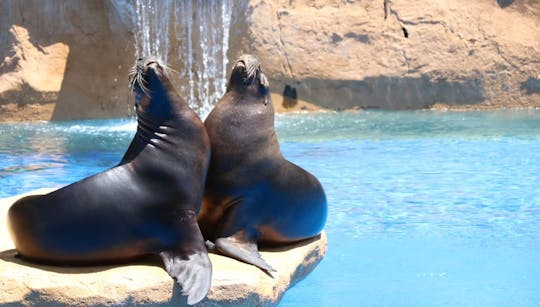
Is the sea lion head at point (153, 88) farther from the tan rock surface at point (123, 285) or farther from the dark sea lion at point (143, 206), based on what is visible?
the tan rock surface at point (123, 285)

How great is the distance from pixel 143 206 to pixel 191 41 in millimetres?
9177

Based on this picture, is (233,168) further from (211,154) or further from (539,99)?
(539,99)

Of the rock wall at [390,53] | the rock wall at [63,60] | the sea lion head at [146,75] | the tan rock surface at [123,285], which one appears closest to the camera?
the tan rock surface at [123,285]

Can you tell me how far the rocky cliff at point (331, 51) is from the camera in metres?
12.0

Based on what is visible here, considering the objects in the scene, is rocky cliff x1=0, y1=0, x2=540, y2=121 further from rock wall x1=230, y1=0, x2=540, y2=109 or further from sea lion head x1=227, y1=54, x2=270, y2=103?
sea lion head x1=227, y1=54, x2=270, y2=103

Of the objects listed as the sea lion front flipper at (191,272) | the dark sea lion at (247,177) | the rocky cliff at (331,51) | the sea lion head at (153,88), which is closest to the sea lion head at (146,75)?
the sea lion head at (153,88)

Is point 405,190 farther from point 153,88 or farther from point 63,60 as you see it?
point 63,60

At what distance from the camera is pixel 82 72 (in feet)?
39.7

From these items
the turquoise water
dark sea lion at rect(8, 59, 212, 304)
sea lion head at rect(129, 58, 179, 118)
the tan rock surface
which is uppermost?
sea lion head at rect(129, 58, 179, 118)

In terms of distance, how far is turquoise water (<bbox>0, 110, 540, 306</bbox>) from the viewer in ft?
13.6

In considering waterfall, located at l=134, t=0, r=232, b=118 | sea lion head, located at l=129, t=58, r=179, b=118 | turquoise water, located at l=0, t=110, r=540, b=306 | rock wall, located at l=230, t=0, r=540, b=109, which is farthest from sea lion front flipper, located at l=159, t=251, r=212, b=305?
rock wall, located at l=230, t=0, r=540, b=109

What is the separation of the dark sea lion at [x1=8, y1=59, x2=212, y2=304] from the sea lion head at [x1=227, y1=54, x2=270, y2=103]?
0.40 m

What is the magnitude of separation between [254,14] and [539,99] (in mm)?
4611

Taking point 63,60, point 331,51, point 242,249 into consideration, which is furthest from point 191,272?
point 331,51
